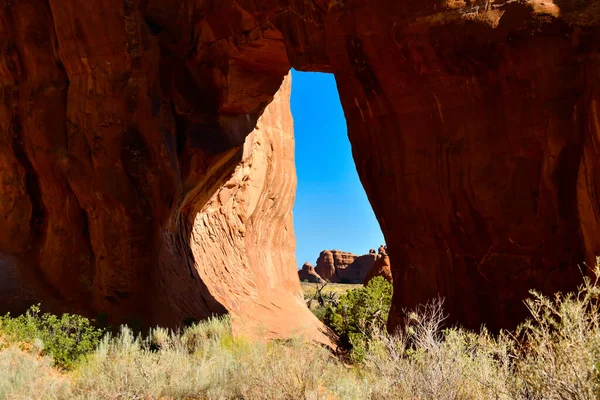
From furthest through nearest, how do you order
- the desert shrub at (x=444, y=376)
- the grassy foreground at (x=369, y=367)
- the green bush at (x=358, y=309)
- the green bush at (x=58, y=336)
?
the green bush at (x=358, y=309) < the green bush at (x=58, y=336) < the desert shrub at (x=444, y=376) < the grassy foreground at (x=369, y=367)

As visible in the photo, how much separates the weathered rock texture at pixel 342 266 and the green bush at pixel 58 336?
53.1 m

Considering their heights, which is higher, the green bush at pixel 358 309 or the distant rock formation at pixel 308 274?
the green bush at pixel 358 309

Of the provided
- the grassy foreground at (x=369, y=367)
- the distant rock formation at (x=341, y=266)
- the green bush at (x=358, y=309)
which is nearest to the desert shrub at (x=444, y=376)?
the grassy foreground at (x=369, y=367)

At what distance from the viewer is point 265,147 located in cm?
1595

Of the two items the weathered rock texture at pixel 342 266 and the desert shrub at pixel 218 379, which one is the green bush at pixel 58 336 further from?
the weathered rock texture at pixel 342 266

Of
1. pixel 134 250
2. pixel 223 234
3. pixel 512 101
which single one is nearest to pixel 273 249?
pixel 223 234

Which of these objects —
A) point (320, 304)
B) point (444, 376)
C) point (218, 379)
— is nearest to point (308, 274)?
point (320, 304)

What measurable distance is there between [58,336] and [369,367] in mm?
5382

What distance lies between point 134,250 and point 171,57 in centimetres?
416

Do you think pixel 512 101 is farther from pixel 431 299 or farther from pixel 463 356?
pixel 463 356

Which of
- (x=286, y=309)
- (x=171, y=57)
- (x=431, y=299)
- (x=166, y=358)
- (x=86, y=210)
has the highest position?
(x=171, y=57)

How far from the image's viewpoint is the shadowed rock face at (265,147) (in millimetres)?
6086

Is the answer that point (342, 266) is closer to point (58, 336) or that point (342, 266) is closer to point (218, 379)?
point (58, 336)

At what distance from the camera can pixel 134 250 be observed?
36.2 ft
